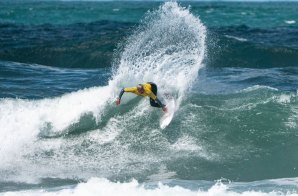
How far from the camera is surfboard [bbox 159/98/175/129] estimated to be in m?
16.2

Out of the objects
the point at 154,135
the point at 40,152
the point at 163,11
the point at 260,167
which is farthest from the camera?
the point at 163,11

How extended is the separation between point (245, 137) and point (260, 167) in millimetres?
1955

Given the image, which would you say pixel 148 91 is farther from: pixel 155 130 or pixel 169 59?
pixel 169 59

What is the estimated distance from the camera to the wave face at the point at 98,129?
13578 mm

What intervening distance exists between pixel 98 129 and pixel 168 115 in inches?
80.1

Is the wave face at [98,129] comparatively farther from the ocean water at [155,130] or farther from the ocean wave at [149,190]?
the ocean wave at [149,190]

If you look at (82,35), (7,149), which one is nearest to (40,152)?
(7,149)

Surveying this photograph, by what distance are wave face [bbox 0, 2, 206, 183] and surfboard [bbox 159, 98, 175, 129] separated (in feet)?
0.63

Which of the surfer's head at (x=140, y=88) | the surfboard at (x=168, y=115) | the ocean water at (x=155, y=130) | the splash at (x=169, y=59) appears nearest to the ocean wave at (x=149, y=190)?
the ocean water at (x=155, y=130)

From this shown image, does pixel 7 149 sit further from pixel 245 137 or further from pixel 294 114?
pixel 294 114

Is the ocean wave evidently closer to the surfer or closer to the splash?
the surfer

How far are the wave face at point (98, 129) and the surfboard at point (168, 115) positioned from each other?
19cm

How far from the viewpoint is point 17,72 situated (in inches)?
1013

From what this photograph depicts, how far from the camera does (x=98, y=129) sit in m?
16.2
